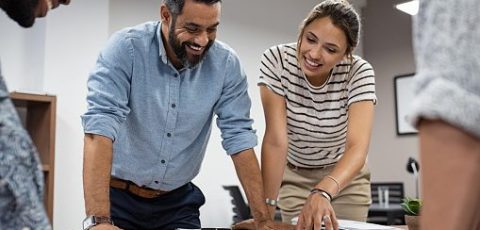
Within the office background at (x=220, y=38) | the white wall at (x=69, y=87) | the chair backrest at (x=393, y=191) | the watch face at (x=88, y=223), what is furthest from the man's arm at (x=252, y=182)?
the chair backrest at (x=393, y=191)

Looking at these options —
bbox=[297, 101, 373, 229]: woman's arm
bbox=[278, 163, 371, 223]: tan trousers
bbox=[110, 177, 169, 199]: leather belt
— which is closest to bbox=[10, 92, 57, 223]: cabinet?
bbox=[110, 177, 169, 199]: leather belt

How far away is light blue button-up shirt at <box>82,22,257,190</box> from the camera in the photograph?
175cm

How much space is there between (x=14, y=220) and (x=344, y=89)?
149 centimetres

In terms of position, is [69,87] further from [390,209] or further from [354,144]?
[390,209]

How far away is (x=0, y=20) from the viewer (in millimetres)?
3639

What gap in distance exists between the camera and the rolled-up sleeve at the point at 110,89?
1.53m

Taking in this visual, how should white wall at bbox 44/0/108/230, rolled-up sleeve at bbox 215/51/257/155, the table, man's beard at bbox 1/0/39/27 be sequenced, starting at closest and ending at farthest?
1. man's beard at bbox 1/0/39/27
2. rolled-up sleeve at bbox 215/51/257/155
3. white wall at bbox 44/0/108/230
4. the table

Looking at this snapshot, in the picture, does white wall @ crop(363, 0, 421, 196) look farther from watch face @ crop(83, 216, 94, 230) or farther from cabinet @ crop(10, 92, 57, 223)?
watch face @ crop(83, 216, 94, 230)

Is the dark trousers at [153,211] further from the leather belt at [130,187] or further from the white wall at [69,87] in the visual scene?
the white wall at [69,87]

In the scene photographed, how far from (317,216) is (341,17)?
0.70 m

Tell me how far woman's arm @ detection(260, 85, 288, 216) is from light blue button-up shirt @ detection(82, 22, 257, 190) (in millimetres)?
61

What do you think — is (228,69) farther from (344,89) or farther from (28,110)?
(28,110)

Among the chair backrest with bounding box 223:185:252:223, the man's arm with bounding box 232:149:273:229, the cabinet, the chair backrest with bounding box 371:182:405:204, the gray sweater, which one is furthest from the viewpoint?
the chair backrest with bounding box 371:182:405:204

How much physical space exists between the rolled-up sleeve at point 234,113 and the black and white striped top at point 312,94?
0.09 meters
